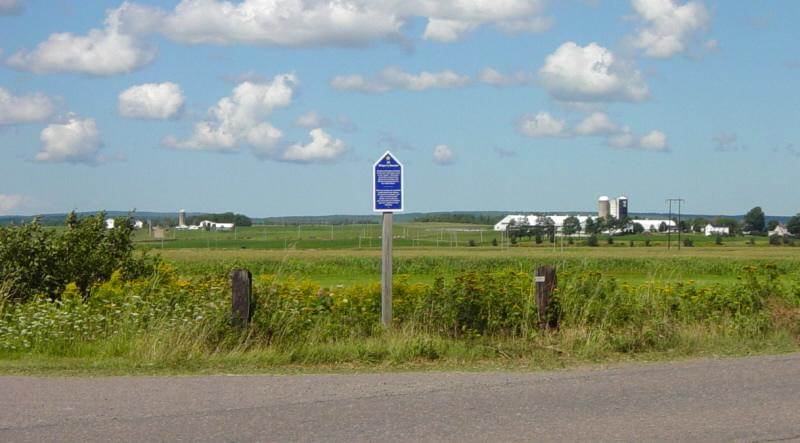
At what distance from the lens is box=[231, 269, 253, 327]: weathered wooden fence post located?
12.1 meters

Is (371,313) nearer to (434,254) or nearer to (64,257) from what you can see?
(64,257)

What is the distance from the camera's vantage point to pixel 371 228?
166750 millimetres

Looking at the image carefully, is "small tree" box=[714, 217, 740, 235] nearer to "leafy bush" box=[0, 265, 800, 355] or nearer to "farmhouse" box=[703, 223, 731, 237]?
"farmhouse" box=[703, 223, 731, 237]

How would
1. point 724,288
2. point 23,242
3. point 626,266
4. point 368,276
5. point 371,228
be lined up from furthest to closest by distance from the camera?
point 371,228 → point 626,266 → point 368,276 → point 23,242 → point 724,288

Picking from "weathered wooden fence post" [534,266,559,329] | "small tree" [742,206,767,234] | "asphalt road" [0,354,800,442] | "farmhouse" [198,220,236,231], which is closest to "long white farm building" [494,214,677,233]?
"small tree" [742,206,767,234]

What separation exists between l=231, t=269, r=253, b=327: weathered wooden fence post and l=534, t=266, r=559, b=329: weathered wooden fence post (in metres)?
3.90

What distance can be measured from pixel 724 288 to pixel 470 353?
6.02 meters

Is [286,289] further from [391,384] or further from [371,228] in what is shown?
[371,228]

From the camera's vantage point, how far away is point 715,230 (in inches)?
7141

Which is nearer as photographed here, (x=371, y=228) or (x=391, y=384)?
(x=391, y=384)

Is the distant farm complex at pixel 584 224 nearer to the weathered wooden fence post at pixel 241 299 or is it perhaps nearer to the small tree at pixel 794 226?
the small tree at pixel 794 226

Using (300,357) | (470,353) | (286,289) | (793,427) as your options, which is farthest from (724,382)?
(286,289)

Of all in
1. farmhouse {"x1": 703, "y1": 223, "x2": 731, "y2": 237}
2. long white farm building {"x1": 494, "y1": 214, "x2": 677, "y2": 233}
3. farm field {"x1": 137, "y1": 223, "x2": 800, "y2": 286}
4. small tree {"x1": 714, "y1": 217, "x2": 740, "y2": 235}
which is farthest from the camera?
long white farm building {"x1": 494, "y1": 214, "x2": 677, "y2": 233}

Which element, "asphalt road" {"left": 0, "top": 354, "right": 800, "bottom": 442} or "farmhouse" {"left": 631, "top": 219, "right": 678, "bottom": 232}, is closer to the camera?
"asphalt road" {"left": 0, "top": 354, "right": 800, "bottom": 442}
